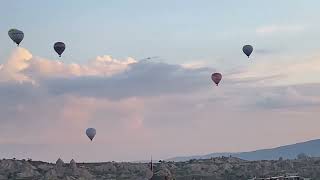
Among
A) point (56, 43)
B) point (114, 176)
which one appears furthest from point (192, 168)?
point (56, 43)

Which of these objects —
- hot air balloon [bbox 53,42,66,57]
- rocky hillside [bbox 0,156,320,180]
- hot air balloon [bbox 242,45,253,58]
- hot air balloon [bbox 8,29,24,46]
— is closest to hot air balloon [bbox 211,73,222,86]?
hot air balloon [bbox 242,45,253,58]

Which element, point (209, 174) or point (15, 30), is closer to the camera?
point (15, 30)

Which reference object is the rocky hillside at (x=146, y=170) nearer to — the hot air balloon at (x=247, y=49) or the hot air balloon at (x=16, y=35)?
the hot air balloon at (x=247, y=49)

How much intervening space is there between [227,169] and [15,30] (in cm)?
4154

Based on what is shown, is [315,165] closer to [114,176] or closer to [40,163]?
[114,176]

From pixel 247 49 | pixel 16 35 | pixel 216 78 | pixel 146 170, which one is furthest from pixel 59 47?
pixel 146 170

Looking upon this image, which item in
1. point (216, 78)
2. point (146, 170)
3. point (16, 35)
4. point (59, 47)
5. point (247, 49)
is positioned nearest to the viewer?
point (16, 35)

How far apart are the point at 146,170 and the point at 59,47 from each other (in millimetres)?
30103

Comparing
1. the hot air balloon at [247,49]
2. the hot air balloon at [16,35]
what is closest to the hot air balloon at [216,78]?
the hot air balloon at [247,49]

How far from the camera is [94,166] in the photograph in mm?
119875

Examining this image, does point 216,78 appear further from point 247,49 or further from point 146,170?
point 146,170

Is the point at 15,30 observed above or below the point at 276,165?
above

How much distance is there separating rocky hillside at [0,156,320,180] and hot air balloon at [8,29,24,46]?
2169cm

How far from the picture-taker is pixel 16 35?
290ft
